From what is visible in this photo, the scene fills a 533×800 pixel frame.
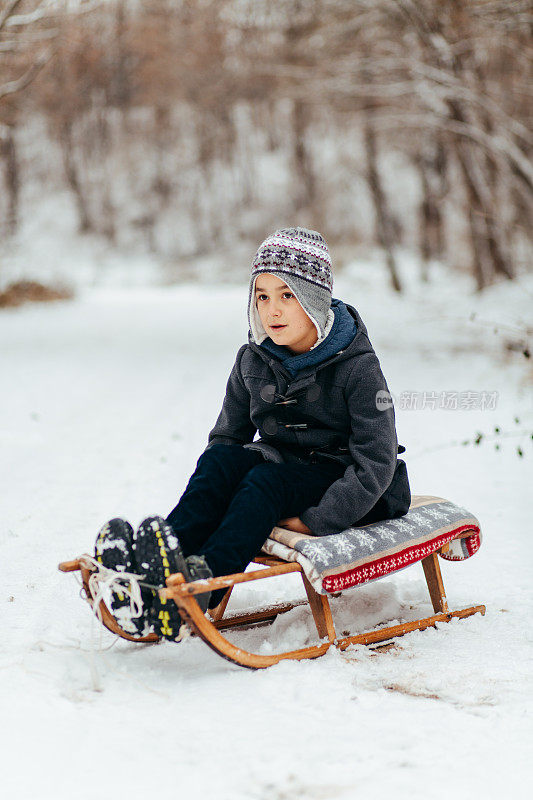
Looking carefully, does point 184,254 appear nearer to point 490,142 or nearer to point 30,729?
point 490,142

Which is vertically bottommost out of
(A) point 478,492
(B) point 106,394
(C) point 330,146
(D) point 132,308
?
(A) point 478,492

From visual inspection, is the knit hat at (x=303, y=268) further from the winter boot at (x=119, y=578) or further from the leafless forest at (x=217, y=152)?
the leafless forest at (x=217, y=152)

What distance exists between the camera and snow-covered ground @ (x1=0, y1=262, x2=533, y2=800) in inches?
66.4

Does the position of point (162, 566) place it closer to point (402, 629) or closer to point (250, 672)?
point (250, 672)

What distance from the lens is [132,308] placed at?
16.3 metres

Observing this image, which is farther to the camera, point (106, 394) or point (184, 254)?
point (184, 254)

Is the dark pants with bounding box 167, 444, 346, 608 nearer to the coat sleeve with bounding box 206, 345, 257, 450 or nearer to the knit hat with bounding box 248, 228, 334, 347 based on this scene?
the coat sleeve with bounding box 206, 345, 257, 450

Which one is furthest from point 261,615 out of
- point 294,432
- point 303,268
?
point 303,268

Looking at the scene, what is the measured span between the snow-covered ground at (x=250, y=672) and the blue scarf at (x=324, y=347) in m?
0.89

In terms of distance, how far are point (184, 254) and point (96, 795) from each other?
30120mm

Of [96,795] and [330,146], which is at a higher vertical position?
[330,146]

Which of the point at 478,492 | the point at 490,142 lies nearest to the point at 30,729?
the point at 478,492

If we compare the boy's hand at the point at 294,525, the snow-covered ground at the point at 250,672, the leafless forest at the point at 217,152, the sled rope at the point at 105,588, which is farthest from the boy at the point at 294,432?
the leafless forest at the point at 217,152

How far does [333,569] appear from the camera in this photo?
2312 mm
